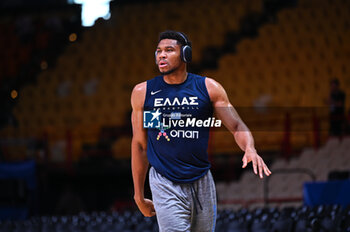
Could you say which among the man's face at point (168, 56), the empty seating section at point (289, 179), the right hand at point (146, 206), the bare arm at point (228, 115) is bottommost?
the empty seating section at point (289, 179)

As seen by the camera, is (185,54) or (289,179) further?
(289,179)

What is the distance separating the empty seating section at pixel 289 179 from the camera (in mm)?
9078

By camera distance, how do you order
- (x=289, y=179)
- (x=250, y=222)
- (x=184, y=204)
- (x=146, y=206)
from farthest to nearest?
(x=289, y=179), (x=250, y=222), (x=146, y=206), (x=184, y=204)

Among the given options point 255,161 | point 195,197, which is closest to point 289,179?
point 195,197

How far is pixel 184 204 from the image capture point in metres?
2.98

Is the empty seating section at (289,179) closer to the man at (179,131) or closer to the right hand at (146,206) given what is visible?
the right hand at (146,206)

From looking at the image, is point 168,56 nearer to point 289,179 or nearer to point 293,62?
point 289,179

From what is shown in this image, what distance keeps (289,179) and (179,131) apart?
23.7 feet

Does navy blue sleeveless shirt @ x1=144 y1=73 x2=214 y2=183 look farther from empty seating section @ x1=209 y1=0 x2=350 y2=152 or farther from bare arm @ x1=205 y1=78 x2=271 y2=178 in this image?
empty seating section @ x1=209 y1=0 x2=350 y2=152

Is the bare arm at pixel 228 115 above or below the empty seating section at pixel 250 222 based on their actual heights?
above

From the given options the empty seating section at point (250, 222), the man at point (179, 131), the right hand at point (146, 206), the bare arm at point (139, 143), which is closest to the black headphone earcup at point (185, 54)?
the man at point (179, 131)

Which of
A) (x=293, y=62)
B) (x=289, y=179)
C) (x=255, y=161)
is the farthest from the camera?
(x=293, y=62)

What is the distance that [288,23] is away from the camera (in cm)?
1340

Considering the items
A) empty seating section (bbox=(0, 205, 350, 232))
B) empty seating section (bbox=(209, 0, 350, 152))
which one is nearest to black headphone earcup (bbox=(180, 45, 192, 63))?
empty seating section (bbox=(0, 205, 350, 232))
